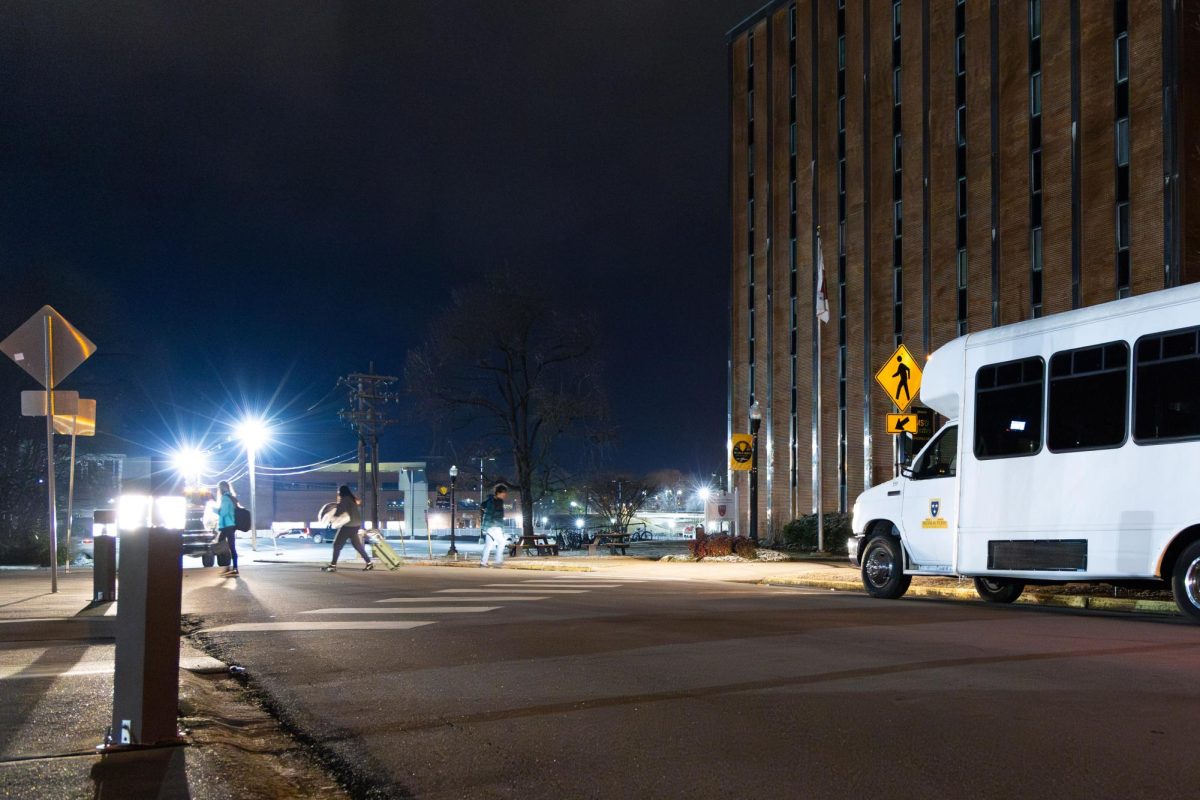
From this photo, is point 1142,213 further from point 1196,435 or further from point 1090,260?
point 1196,435

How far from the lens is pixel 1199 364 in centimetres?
1109

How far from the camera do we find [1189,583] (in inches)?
442

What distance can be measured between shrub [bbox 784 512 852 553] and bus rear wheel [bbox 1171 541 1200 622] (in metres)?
25.2

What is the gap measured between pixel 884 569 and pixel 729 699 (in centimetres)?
953

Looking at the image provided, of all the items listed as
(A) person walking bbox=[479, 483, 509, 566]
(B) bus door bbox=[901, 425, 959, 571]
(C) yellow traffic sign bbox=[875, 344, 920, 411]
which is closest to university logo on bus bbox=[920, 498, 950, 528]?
(B) bus door bbox=[901, 425, 959, 571]

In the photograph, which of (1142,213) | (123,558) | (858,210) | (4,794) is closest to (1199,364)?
(123,558)

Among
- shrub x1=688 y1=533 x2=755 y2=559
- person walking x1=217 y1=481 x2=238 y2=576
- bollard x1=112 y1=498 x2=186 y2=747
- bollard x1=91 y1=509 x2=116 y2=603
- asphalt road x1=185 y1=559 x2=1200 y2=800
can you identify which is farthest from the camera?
shrub x1=688 y1=533 x2=755 y2=559

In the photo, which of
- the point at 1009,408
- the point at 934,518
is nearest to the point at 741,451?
the point at 934,518

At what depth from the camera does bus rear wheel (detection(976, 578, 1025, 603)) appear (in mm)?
14430

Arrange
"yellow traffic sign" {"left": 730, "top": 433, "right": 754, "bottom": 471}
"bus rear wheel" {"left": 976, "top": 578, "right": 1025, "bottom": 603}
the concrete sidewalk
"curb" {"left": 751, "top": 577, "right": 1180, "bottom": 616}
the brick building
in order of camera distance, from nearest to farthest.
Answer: the concrete sidewalk, "curb" {"left": 751, "top": 577, "right": 1180, "bottom": 616}, "bus rear wheel" {"left": 976, "top": 578, "right": 1025, "bottom": 603}, "yellow traffic sign" {"left": 730, "top": 433, "right": 754, "bottom": 471}, the brick building

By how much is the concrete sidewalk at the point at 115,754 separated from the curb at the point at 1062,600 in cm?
1086

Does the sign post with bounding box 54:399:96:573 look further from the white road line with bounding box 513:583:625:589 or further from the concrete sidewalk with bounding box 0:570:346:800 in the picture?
the white road line with bounding box 513:583:625:589

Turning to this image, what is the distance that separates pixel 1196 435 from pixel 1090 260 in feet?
85.3

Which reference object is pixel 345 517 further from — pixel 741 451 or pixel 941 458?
pixel 741 451
